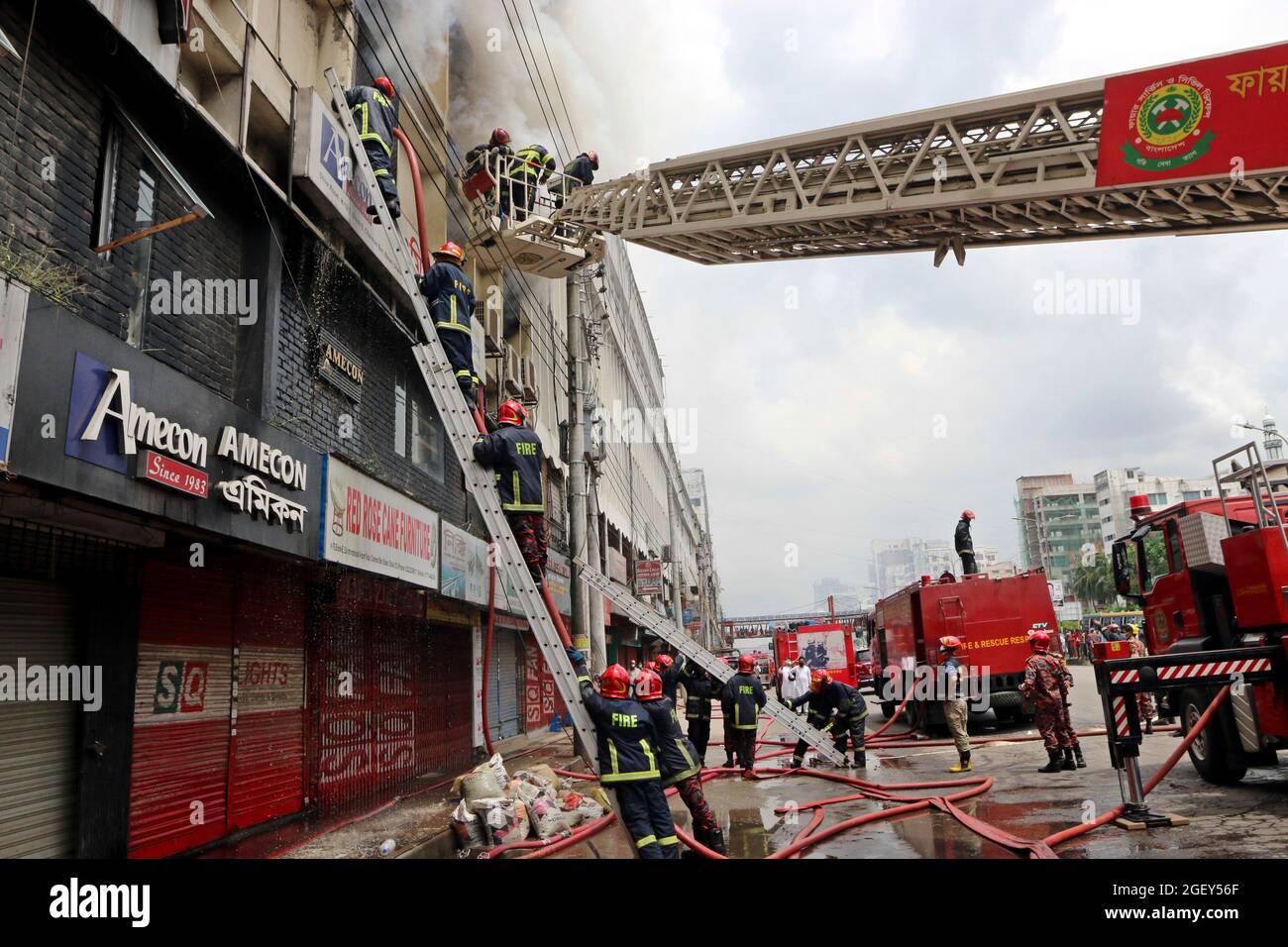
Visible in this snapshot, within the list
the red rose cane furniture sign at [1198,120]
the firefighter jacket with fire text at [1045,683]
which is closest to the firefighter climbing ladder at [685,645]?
the firefighter jacket with fire text at [1045,683]

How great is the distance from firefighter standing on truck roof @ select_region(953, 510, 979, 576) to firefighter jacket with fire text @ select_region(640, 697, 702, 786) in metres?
10.2

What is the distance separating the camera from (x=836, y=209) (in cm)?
994

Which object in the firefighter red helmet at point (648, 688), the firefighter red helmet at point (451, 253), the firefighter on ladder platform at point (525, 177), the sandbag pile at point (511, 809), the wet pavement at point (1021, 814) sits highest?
the firefighter on ladder platform at point (525, 177)

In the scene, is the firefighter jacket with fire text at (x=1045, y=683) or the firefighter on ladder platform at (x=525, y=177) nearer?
the firefighter jacket with fire text at (x=1045, y=683)

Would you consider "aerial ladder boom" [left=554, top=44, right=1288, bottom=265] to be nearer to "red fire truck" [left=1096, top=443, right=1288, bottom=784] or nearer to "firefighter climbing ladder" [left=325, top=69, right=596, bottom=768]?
"red fire truck" [left=1096, top=443, right=1288, bottom=784]

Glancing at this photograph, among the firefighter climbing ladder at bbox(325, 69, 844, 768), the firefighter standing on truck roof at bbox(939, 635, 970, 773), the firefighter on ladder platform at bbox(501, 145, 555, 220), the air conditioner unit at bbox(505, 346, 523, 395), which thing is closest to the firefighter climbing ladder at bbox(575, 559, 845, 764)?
the firefighter standing on truck roof at bbox(939, 635, 970, 773)

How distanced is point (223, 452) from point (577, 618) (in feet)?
22.4

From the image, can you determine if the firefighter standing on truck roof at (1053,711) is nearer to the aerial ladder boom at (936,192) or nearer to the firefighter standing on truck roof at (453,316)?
the aerial ladder boom at (936,192)

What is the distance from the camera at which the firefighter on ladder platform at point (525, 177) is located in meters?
13.6

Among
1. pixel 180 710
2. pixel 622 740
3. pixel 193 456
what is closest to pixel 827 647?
pixel 622 740
